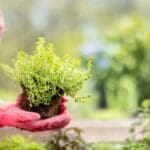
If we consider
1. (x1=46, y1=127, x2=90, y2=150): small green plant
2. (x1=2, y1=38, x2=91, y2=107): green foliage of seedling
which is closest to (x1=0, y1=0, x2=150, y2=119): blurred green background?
(x1=46, y1=127, x2=90, y2=150): small green plant

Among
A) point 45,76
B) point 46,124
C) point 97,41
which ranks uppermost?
point 97,41

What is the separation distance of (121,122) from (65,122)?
4.65ft

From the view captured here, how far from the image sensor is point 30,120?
168 centimetres

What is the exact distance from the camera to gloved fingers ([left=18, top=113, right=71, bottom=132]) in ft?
5.48

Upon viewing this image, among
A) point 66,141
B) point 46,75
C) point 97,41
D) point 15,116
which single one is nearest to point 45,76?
point 46,75

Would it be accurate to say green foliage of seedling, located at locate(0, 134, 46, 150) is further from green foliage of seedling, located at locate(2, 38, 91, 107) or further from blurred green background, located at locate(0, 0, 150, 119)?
blurred green background, located at locate(0, 0, 150, 119)

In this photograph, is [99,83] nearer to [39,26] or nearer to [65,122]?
[65,122]

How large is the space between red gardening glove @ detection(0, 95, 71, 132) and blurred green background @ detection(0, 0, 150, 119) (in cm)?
209

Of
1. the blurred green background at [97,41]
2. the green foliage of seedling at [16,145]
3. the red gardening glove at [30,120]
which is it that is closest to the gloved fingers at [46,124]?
the red gardening glove at [30,120]

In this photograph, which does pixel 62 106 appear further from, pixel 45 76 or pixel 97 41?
pixel 97 41

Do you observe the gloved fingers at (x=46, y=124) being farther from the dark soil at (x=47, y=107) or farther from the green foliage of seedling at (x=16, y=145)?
the green foliage of seedling at (x=16, y=145)

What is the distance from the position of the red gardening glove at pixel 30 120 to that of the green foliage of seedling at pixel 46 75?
0.06 meters

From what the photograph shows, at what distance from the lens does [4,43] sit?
8.03 metres

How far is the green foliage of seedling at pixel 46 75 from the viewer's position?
1.76 metres
